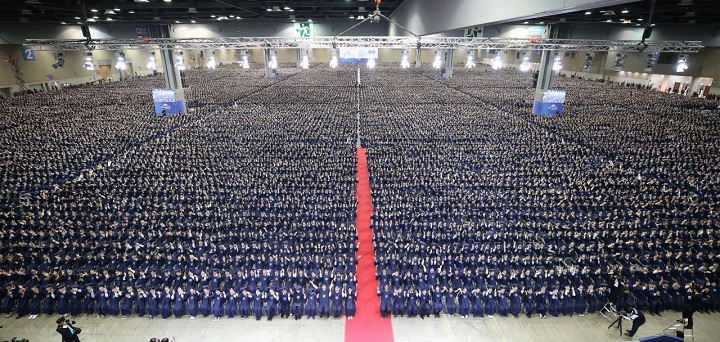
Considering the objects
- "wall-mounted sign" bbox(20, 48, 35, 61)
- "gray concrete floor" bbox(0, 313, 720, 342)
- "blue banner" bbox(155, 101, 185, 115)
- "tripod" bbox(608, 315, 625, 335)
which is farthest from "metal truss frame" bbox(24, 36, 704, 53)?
"wall-mounted sign" bbox(20, 48, 35, 61)

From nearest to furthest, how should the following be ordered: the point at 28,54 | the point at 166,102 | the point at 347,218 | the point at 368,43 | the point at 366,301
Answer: the point at 366,301 → the point at 347,218 → the point at 368,43 → the point at 166,102 → the point at 28,54

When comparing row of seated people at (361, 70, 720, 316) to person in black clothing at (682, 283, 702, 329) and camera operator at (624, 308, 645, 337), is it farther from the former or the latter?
camera operator at (624, 308, 645, 337)

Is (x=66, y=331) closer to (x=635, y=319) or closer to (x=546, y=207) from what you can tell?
(x=635, y=319)

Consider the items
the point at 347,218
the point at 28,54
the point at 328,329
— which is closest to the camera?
the point at 328,329

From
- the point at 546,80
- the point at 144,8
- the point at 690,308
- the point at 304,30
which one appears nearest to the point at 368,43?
the point at 304,30

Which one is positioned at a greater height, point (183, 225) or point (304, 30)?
point (304, 30)

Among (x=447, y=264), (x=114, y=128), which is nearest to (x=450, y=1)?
(x=447, y=264)

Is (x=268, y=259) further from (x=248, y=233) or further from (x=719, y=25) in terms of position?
(x=719, y=25)
